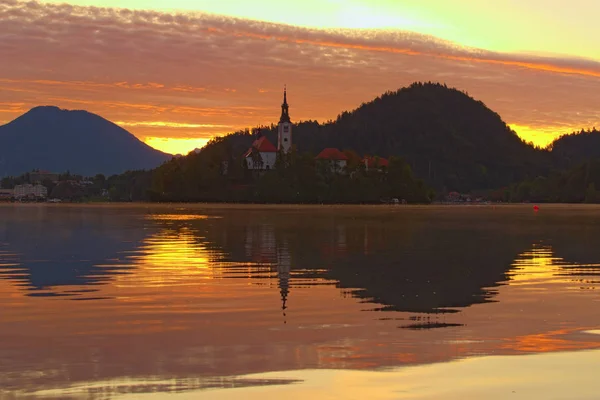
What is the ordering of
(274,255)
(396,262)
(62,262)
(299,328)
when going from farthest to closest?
1. (274,255)
2. (396,262)
3. (62,262)
4. (299,328)

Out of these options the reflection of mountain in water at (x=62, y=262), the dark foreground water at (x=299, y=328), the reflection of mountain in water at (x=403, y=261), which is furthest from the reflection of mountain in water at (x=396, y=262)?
the reflection of mountain in water at (x=62, y=262)

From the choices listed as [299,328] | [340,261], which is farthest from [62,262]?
[299,328]

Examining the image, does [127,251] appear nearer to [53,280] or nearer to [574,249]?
[53,280]

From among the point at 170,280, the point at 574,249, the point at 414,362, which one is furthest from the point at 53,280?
the point at 574,249

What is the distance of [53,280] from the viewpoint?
30703 mm

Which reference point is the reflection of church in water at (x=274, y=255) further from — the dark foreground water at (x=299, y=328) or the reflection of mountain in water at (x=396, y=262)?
the dark foreground water at (x=299, y=328)

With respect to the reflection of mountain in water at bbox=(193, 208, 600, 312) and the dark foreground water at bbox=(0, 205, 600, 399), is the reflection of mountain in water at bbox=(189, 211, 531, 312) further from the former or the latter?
the dark foreground water at bbox=(0, 205, 600, 399)

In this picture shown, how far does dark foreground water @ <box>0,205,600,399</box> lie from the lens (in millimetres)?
14148

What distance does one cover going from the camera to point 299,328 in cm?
1983

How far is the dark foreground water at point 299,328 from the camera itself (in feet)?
46.4

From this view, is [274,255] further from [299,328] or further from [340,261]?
[299,328]

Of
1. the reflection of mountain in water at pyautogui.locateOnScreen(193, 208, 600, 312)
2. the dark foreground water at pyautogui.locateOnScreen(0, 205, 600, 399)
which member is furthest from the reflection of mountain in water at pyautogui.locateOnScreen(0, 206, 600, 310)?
the dark foreground water at pyautogui.locateOnScreen(0, 205, 600, 399)

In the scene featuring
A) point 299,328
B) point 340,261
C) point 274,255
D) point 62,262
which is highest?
point 299,328

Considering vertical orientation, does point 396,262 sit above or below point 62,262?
above
